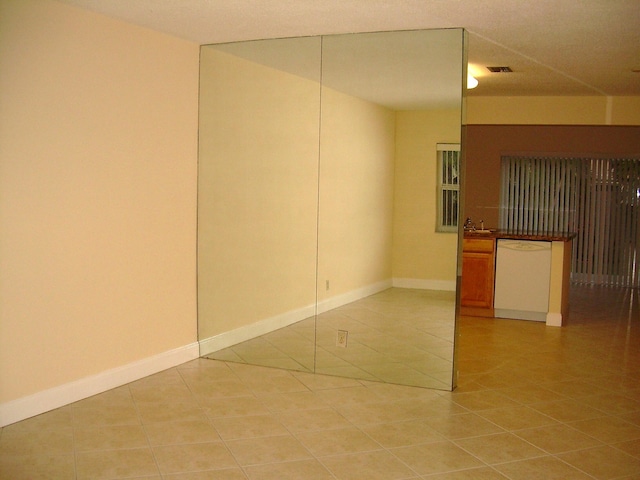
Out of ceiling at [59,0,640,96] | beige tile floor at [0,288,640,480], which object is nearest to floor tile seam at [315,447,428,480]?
beige tile floor at [0,288,640,480]

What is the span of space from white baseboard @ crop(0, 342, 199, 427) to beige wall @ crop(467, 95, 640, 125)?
5064 millimetres

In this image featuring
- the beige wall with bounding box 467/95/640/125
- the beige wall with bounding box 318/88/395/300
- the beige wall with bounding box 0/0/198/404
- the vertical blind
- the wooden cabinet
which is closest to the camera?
the beige wall with bounding box 0/0/198/404

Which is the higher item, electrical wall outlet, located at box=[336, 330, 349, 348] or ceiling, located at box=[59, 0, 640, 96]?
ceiling, located at box=[59, 0, 640, 96]

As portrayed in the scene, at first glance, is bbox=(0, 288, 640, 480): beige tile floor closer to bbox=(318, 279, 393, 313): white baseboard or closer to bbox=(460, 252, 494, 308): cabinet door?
bbox=(318, 279, 393, 313): white baseboard

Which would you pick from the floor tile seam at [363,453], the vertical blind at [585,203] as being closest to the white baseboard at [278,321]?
the floor tile seam at [363,453]

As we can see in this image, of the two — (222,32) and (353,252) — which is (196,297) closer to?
(353,252)

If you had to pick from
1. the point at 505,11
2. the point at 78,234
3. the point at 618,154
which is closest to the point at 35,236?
the point at 78,234

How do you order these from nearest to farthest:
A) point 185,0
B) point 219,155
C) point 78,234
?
point 185,0 < point 78,234 < point 219,155

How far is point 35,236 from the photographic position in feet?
13.4

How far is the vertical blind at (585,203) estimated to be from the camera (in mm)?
10109

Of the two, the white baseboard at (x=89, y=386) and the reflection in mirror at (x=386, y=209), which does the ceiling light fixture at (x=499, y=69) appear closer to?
the reflection in mirror at (x=386, y=209)

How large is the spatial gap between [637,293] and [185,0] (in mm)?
7839

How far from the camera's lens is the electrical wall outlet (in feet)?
16.6

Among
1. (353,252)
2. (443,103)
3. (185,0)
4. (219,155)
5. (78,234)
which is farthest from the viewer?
(219,155)
